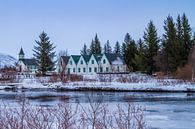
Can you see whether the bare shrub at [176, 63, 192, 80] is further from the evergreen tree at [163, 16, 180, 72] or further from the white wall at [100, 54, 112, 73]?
the white wall at [100, 54, 112, 73]

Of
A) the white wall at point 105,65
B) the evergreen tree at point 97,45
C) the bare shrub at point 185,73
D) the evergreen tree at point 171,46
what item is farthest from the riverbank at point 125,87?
the evergreen tree at point 97,45

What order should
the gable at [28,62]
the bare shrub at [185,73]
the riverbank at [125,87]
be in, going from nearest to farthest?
the riverbank at [125,87]
the bare shrub at [185,73]
the gable at [28,62]

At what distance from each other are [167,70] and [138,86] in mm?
24757

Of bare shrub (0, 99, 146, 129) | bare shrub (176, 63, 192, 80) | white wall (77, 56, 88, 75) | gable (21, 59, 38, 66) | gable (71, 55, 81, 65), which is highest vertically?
gable (21, 59, 38, 66)

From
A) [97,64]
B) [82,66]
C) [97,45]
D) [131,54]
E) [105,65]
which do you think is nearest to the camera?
[131,54]

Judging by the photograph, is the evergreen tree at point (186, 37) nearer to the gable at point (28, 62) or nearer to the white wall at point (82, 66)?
the white wall at point (82, 66)

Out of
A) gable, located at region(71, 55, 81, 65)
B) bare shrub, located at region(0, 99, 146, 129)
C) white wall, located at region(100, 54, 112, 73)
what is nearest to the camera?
bare shrub, located at region(0, 99, 146, 129)

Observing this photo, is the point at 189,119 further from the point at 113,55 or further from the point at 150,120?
the point at 113,55

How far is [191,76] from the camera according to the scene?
176ft

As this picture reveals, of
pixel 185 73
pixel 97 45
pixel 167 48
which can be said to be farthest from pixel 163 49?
pixel 97 45

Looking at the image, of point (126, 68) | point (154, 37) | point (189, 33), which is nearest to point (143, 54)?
point (154, 37)

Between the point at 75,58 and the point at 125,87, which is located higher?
the point at 75,58

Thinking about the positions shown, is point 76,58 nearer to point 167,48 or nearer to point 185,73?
point 167,48

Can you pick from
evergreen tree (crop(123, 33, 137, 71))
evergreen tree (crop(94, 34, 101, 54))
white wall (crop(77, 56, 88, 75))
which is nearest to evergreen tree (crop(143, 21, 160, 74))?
evergreen tree (crop(123, 33, 137, 71))
